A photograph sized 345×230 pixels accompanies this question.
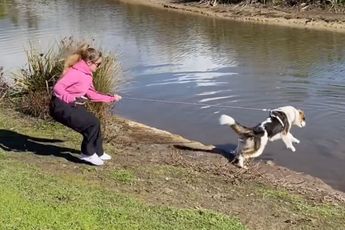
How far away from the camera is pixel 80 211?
5.91m

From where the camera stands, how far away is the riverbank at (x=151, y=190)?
19.4 ft

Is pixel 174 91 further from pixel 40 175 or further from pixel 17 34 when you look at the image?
pixel 17 34

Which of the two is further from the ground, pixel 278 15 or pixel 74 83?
pixel 74 83

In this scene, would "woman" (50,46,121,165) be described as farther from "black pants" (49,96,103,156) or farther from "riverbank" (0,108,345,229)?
"riverbank" (0,108,345,229)

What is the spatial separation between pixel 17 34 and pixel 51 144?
15.6 m

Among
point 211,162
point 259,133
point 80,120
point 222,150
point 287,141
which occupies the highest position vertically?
point 80,120

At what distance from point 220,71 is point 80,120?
8846 millimetres

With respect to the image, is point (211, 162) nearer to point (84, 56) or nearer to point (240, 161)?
point (240, 161)

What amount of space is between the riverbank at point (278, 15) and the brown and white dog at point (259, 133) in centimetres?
1495

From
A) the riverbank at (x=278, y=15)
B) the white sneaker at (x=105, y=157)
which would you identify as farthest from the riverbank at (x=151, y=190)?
the riverbank at (x=278, y=15)

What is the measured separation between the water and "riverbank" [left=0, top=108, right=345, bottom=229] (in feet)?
4.00

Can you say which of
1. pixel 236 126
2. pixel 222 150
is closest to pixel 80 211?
pixel 236 126

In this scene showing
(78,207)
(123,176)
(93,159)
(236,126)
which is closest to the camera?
(78,207)

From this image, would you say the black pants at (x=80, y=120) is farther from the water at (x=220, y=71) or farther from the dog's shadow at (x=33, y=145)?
the water at (x=220, y=71)
